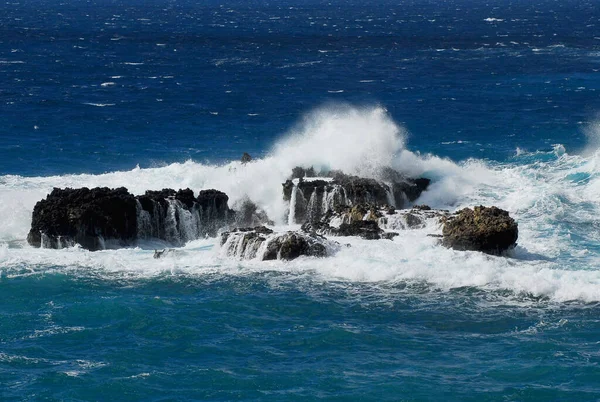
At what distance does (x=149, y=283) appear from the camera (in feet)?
153

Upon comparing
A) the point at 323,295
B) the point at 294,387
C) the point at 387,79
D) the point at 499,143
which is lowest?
the point at 294,387

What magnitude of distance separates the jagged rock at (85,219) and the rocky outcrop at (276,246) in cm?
605

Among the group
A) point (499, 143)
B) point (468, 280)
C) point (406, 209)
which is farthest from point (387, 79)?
point (468, 280)

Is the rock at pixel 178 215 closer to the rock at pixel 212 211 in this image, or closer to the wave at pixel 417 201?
the rock at pixel 212 211

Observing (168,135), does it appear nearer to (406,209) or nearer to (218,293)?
(406,209)

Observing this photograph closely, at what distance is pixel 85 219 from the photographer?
5188cm

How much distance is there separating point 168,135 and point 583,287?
4679 centimetres

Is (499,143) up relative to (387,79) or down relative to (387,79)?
down

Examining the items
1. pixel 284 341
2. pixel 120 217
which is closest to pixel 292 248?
pixel 284 341

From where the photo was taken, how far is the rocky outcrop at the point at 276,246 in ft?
161

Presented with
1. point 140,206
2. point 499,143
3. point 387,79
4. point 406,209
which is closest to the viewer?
point 140,206

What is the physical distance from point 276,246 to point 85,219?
10.2 metres

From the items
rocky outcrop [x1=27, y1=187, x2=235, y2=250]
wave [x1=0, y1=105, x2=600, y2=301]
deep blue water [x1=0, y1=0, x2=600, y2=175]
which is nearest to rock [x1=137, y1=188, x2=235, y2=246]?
rocky outcrop [x1=27, y1=187, x2=235, y2=250]

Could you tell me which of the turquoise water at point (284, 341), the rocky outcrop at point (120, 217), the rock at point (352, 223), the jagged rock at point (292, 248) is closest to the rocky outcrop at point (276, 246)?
the jagged rock at point (292, 248)
